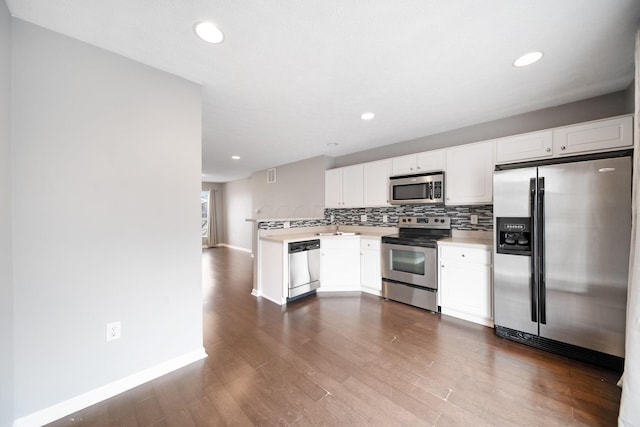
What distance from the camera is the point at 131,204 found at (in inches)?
65.6

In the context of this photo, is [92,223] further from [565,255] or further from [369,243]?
[565,255]

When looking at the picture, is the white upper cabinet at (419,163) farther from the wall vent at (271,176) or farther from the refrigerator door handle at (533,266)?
the wall vent at (271,176)

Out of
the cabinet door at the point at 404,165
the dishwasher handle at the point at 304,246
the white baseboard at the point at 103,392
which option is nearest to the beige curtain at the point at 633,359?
the cabinet door at the point at 404,165

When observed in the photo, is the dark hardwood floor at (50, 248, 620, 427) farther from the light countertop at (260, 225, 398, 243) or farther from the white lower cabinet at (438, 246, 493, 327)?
the light countertop at (260, 225, 398, 243)

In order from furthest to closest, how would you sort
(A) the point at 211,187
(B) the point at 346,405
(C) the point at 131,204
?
1. (A) the point at 211,187
2. (C) the point at 131,204
3. (B) the point at 346,405

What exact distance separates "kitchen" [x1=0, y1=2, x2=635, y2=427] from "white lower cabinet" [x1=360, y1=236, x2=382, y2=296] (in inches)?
91.1

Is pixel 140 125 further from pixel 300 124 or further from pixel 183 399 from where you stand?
pixel 183 399

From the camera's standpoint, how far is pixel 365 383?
1.71m

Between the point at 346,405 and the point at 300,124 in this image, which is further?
the point at 300,124

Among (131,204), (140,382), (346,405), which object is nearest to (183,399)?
(140,382)

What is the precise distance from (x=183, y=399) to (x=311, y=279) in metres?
2.10

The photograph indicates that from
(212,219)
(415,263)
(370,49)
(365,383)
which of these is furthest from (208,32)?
(212,219)

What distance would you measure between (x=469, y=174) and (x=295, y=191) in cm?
325

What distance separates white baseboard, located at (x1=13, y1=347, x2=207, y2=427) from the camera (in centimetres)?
137
